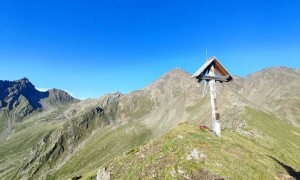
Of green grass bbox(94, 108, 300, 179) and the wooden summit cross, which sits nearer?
green grass bbox(94, 108, 300, 179)

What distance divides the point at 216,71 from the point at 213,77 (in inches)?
55.0

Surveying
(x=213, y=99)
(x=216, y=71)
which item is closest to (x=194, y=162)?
(x=213, y=99)

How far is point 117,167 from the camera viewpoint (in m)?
26.4

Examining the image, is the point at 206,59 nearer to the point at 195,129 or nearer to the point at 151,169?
the point at 195,129

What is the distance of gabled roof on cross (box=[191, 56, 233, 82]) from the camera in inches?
1050

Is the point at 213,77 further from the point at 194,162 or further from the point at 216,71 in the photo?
the point at 194,162

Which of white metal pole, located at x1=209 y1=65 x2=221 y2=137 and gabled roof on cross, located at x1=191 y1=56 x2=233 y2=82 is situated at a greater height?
gabled roof on cross, located at x1=191 y1=56 x2=233 y2=82

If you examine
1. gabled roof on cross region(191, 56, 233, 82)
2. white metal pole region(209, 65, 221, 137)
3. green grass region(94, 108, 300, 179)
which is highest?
gabled roof on cross region(191, 56, 233, 82)

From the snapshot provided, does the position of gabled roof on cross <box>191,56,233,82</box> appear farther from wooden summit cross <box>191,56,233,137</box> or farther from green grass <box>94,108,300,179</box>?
green grass <box>94,108,300,179</box>

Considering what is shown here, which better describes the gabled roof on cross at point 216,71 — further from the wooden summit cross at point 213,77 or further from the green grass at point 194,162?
the green grass at point 194,162

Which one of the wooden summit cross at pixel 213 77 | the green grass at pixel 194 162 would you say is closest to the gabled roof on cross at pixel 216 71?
the wooden summit cross at pixel 213 77

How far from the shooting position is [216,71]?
2812 centimetres

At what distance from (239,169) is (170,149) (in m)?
6.53

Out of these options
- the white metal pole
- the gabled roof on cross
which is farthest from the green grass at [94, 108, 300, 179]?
the gabled roof on cross
